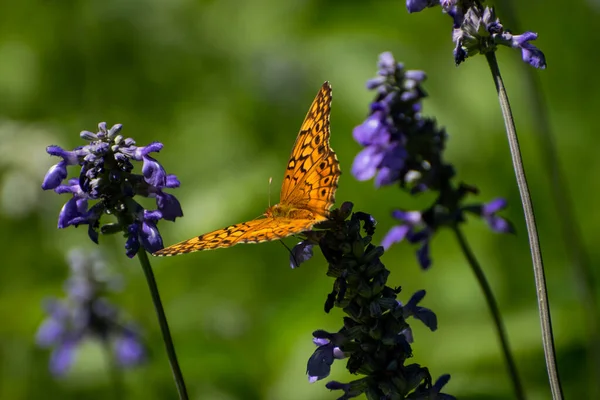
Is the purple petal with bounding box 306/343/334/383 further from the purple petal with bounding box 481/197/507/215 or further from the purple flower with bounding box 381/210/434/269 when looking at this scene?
the purple petal with bounding box 481/197/507/215

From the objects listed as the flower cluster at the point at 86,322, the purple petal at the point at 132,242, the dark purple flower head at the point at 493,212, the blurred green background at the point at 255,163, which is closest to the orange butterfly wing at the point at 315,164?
the purple petal at the point at 132,242

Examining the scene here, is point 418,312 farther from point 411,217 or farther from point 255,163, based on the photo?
point 255,163

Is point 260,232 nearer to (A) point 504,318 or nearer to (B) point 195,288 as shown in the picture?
(A) point 504,318

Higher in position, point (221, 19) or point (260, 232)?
point (221, 19)

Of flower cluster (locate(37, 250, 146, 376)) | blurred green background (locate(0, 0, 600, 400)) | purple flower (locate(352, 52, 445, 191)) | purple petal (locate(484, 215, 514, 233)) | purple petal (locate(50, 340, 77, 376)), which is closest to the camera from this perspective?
purple flower (locate(352, 52, 445, 191))

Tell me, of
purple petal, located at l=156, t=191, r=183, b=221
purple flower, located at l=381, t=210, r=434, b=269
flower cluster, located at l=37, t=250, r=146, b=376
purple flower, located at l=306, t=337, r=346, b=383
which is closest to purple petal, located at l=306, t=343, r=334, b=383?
purple flower, located at l=306, t=337, r=346, b=383

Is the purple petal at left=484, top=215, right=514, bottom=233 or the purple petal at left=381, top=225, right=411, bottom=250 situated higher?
the purple petal at left=381, top=225, right=411, bottom=250

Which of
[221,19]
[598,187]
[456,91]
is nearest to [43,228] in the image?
[221,19]
